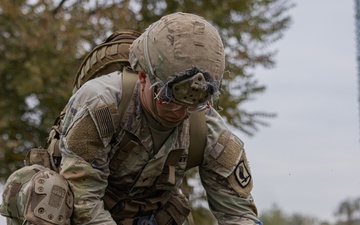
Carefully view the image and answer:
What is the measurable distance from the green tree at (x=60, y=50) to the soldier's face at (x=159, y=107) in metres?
6.85

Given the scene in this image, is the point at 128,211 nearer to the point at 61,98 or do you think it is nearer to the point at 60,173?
the point at 60,173

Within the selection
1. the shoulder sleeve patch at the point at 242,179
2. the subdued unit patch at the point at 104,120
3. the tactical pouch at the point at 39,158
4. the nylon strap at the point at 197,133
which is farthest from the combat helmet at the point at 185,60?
the tactical pouch at the point at 39,158

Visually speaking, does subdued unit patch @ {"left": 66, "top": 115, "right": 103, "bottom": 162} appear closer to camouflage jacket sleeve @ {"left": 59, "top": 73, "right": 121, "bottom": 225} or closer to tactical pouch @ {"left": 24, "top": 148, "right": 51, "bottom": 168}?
camouflage jacket sleeve @ {"left": 59, "top": 73, "right": 121, "bottom": 225}

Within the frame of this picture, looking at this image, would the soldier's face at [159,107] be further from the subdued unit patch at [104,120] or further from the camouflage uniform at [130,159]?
the subdued unit patch at [104,120]

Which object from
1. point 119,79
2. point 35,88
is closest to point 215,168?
point 119,79

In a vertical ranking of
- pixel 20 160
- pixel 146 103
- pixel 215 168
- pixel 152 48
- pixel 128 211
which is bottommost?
pixel 20 160

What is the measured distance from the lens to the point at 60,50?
11805 mm

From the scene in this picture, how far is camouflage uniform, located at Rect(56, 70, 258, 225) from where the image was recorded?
4.35m

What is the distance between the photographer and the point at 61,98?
37.7 ft

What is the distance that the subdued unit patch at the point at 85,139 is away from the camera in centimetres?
433

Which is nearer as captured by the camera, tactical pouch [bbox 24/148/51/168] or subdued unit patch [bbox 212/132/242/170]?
subdued unit patch [bbox 212/132/242/170]

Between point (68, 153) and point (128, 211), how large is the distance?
0.61 m

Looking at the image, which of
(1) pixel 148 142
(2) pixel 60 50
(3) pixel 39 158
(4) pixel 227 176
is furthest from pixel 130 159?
(2) pixel 60 50

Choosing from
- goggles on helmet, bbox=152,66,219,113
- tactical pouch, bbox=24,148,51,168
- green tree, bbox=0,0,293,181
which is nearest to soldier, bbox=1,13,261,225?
goggles on helmet, bbox=152,66,219,113
